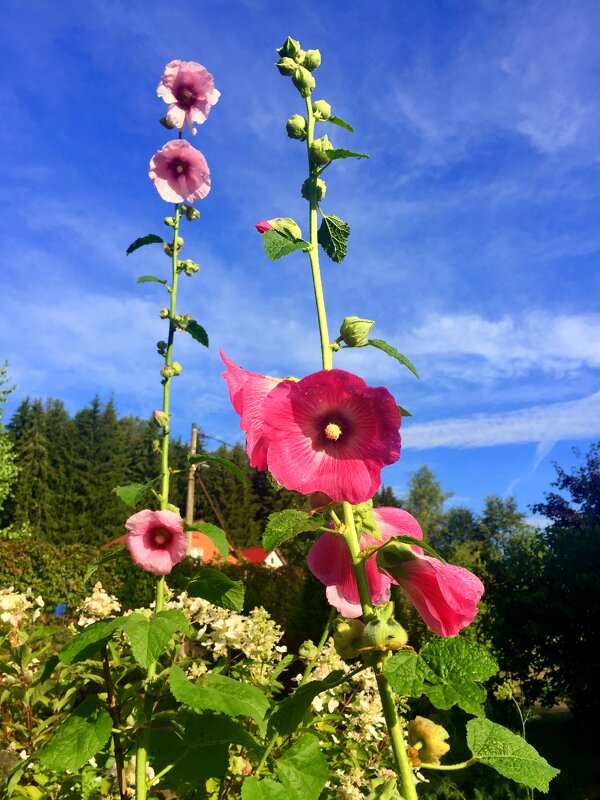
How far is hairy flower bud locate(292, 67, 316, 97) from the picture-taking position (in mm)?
1193

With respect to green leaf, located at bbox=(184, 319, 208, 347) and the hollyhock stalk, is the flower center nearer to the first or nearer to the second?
the hollyhock stalk

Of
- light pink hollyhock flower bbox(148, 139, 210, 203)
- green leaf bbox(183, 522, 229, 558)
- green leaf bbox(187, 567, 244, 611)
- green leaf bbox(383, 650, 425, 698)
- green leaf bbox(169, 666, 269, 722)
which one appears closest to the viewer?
green leaf bbox(383, 650, 425, 698)

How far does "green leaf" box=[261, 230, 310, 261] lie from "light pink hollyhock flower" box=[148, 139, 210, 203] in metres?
1.37

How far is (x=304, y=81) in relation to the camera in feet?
3.92

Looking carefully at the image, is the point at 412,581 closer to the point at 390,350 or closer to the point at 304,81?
the point at 390,350

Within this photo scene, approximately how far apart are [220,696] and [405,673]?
87 cm

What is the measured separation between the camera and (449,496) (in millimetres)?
47156

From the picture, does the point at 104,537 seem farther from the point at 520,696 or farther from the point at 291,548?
the point at 520,696

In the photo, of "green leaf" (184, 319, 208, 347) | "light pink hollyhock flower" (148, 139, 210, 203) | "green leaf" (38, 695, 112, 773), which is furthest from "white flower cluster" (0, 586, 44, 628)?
"light pink hollyhock flower" (148, 139, 210, 203)

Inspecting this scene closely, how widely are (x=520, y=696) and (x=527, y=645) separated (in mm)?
1288

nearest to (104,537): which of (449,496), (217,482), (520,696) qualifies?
(217,482)

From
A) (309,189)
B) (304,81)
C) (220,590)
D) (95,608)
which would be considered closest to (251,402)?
(309,189)

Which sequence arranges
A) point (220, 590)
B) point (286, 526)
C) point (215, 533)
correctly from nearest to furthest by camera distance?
1. point (286, 526)
2. point (220, 590)
3. point (215, 533)

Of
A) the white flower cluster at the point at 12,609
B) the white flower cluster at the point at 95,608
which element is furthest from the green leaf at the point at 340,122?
the white flower cluster at the point at 12,609
